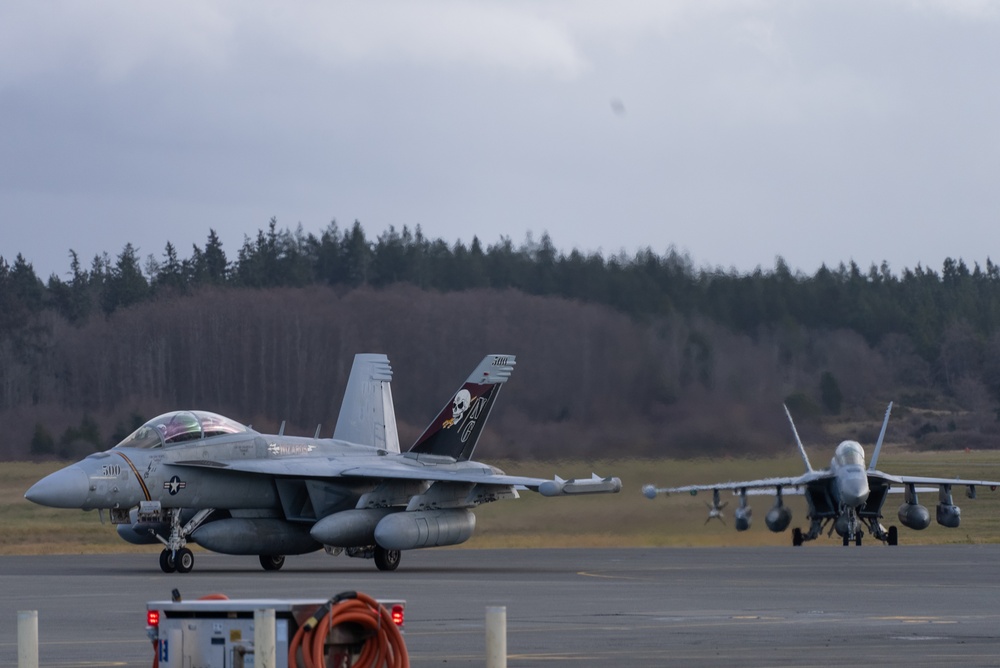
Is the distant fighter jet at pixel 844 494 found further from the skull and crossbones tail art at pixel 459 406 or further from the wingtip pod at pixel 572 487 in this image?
the wingtip pod at pixel 572 487

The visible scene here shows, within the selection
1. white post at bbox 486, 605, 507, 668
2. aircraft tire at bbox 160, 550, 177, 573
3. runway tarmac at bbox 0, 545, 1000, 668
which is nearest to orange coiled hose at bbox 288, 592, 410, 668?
white post at bbox 486, 605, 507, 668

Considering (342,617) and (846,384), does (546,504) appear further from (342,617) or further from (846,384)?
(342,617)

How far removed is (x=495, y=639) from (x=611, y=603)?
29.1 ft

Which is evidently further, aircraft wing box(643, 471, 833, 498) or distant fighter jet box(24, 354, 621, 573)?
aircraft wing box(643, 471, 833, 498)

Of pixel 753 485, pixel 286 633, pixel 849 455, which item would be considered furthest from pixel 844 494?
pixel 286 633

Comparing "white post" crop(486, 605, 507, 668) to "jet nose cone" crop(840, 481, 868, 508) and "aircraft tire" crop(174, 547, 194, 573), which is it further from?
"jet nose cone" crop(840, 481, 868, 508)

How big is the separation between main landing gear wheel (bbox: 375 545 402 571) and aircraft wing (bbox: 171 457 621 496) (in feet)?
4.11

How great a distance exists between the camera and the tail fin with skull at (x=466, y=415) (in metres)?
26.9

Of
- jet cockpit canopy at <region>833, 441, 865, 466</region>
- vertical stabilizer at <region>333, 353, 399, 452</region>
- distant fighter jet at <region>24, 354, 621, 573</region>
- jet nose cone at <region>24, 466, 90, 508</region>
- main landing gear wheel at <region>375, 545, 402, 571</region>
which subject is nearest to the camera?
jet nose cone at <region>24, 466, 90, 508</region>

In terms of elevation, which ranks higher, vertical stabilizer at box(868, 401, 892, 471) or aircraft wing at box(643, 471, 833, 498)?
vertical stabilizer at box(868, 401, 892, 471)

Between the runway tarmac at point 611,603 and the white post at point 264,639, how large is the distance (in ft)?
10.5

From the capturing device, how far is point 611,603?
1622 centimetres

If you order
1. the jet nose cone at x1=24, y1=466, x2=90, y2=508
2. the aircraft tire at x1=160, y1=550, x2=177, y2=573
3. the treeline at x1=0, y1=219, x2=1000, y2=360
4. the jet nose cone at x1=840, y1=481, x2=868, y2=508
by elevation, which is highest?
the treeline at x1=0, y1=219, x2=1000, y2=360

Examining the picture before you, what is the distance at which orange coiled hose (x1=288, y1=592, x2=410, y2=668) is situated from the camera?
7.74 m
